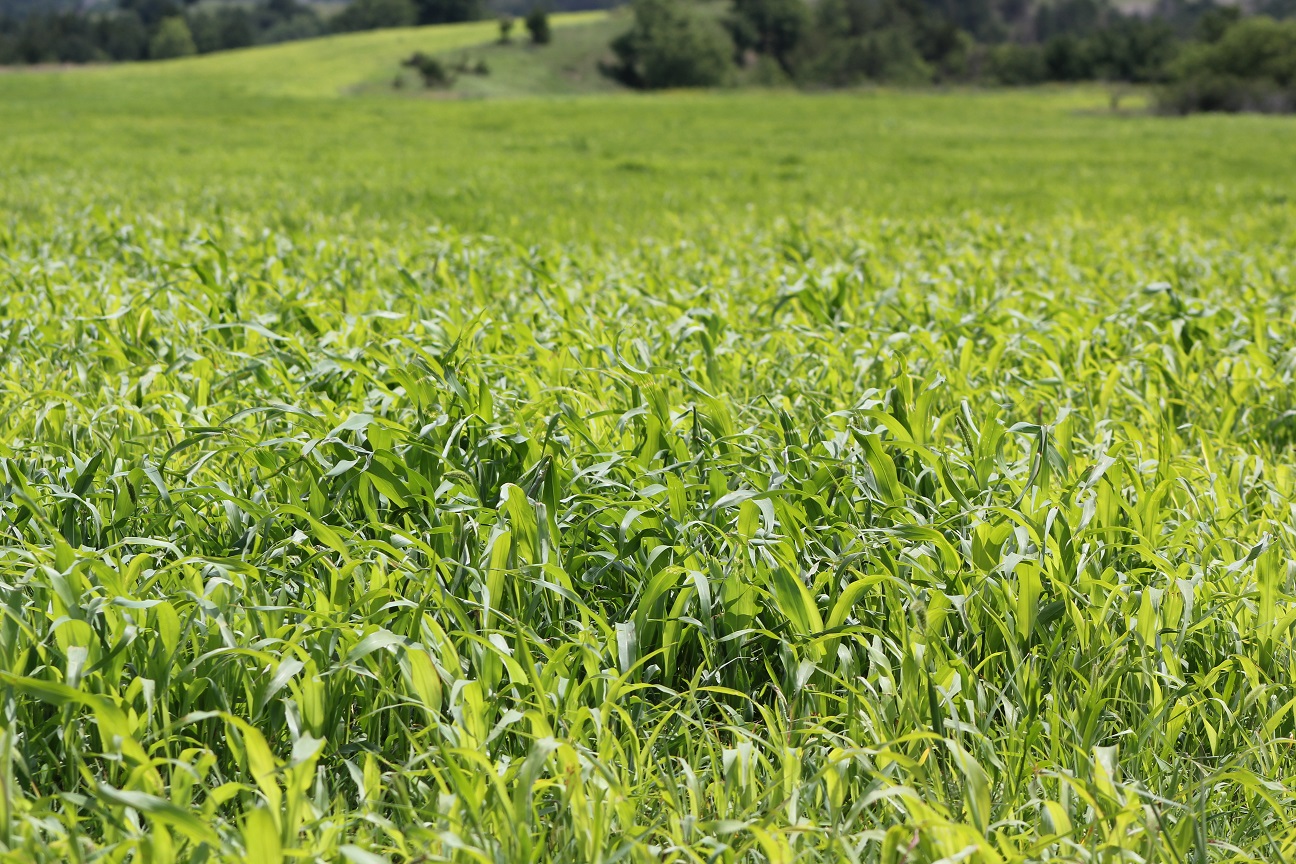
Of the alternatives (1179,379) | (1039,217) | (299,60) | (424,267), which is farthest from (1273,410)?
(299,60)

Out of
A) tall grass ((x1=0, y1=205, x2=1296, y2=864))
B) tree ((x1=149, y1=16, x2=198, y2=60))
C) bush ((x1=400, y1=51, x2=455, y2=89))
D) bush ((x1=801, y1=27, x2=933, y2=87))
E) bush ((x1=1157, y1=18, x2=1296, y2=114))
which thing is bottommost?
tall grass ((x1=0, y1=205, x2=1296, y2=864))

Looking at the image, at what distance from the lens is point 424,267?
7637 millimetres

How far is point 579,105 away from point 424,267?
1620 inches

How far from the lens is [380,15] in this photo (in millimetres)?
133750

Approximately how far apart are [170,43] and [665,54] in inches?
2503

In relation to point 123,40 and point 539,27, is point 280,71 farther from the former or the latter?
point 123,40

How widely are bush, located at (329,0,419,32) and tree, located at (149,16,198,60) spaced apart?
23955 mm

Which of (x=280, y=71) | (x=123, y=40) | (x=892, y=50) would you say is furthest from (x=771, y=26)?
(x=123, y=40)

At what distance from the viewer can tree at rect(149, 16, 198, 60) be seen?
11912cm

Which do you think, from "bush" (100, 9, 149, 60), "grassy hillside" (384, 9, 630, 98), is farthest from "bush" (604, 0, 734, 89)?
"bush" (100, 9, 149, 60)

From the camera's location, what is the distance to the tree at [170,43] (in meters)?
119

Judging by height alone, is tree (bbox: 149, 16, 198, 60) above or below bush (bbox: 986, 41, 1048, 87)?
above

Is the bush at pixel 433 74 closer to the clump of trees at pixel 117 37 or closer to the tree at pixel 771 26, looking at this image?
the clump of trees at pixel 117 37

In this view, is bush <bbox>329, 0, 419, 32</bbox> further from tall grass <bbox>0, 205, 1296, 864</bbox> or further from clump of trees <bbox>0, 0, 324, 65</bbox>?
tall grass <bbox>0, 205, 1296, 864</bbox>
